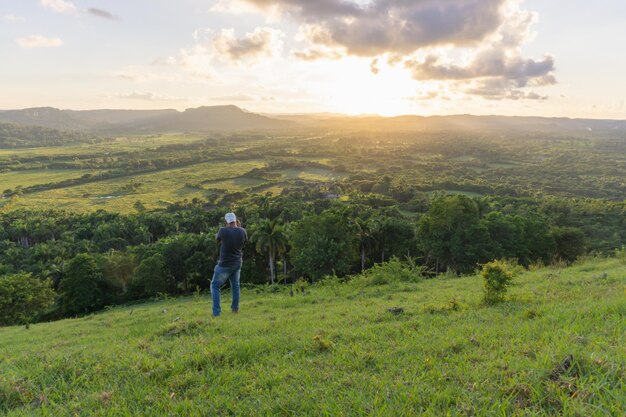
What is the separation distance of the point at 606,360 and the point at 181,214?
98023 millimetres

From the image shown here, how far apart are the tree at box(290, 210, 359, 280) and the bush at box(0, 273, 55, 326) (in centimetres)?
2818

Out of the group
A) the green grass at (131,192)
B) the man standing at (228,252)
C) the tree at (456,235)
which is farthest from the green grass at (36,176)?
the man standing at (228,252)

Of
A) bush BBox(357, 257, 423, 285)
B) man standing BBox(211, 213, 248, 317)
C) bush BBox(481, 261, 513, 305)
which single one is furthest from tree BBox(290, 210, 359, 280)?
bush BBox(481, 261, 513, 305)

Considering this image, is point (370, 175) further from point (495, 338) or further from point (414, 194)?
point (495, 338)

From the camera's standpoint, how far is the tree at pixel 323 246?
1668 inches

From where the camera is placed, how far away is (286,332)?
302 inches

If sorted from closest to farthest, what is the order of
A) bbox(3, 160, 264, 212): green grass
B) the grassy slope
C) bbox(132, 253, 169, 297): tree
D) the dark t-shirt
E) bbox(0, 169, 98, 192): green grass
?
the grassy slope → the dark t-shirt → bbox(132, 253, 169, 297): tree → bbox(3, 160, 264, 212): green grass → bbox(0, 169, 98, 192): green grass

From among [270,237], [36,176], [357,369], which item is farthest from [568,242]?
[36,176]

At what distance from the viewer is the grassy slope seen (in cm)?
398

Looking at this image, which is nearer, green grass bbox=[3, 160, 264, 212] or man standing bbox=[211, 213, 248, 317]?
man standing bbox=[211, 213, 248, 317]

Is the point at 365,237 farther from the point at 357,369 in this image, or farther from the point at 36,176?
the point at 36,176

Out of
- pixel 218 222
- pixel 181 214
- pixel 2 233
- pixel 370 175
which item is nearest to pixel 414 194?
pixel 370 175

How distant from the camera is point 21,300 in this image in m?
A: 37.0

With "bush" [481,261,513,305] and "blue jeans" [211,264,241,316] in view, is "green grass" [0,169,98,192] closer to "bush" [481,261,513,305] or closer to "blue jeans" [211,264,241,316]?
"blue jeans" [211,264,241,316]
